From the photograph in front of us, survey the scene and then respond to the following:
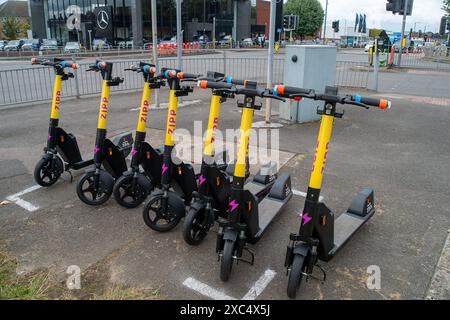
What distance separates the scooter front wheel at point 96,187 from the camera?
4.73m

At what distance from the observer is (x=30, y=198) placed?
5.11 m

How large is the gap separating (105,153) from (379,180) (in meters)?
3.91

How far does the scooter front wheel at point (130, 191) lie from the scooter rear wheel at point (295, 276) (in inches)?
85.8

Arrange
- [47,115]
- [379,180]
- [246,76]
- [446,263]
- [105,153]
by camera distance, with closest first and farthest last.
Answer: [446,263]
[105,153]
[379,180]
[47,115]
[246,76]

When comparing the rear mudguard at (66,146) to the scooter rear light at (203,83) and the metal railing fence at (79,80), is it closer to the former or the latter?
the scooter rear light at (203,83)

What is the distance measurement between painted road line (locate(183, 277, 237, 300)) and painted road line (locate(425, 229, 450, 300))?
1691 mm

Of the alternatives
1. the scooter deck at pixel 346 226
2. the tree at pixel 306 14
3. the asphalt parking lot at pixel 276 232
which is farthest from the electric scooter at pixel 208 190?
the tree at pixel 306 14

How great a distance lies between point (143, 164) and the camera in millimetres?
4680

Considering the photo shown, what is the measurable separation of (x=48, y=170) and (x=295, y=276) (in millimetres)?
3804

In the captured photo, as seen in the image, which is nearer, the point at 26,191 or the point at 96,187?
the point at 96,187

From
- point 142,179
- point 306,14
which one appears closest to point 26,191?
point 142,179

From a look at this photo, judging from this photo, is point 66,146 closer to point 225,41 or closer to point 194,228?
point 194,228

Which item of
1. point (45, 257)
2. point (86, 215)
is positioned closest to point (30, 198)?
point (86, 215)
